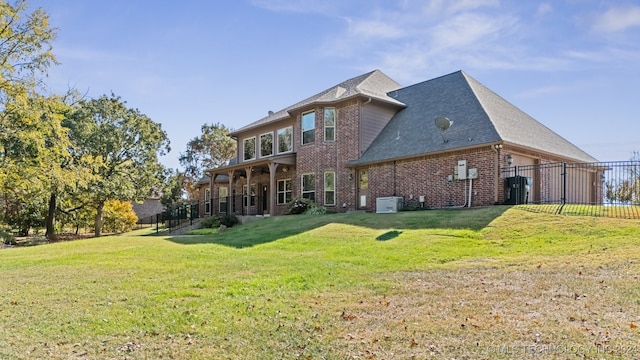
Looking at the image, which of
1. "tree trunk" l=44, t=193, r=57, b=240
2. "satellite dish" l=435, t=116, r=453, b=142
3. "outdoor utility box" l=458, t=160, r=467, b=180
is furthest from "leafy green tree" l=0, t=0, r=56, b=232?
"outdoor utility box" l=458, t=160, r=467, b=180

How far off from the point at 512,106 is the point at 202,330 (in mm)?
19768

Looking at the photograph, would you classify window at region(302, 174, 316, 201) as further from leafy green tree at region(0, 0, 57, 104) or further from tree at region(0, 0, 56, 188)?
leafy green tree at region(0, 0, 57, 104)

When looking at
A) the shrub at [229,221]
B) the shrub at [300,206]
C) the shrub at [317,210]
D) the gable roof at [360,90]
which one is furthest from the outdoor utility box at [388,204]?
the shrub at [229,221]

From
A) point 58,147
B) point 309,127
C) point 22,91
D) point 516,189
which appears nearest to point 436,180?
point 516,189

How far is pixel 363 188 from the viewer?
19500 mm

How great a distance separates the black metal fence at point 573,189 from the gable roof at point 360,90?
731cm

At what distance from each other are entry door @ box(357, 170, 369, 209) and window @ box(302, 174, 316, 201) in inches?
99.3

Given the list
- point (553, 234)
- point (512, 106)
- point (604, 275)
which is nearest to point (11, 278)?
point (604, 275)

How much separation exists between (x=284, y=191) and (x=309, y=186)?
2.80m

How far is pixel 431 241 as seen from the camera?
10938 mm

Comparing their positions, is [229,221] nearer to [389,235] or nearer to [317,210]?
[317,210]

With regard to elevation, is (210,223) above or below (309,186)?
below

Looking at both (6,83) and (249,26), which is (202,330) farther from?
(6,83)

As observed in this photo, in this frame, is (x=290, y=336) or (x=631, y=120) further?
(x=631, y=120)
